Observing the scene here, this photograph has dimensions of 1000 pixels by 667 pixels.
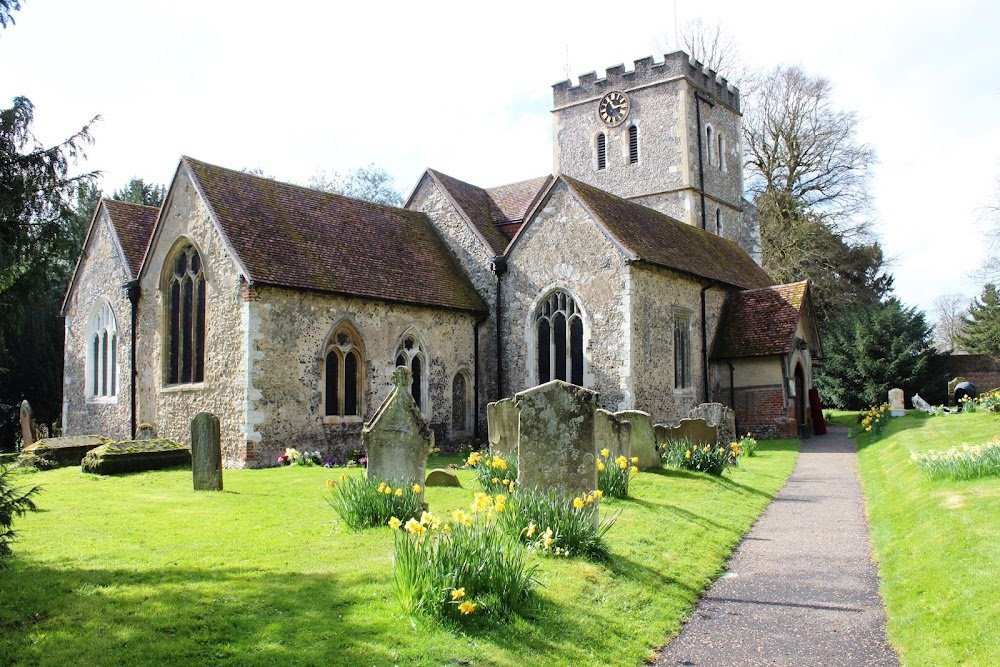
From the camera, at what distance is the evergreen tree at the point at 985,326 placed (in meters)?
37.6

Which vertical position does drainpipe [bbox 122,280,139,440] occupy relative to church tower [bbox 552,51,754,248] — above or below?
below

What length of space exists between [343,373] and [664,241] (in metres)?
10.6

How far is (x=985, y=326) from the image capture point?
3994 centimetres

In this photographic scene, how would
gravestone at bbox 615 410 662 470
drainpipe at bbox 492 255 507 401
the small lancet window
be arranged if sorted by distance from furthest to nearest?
the small lancet window → drainpipe at bbox 492 255 507 401 → gravestone at bbox 615 410 662 470

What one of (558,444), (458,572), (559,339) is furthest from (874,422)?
(458,572)

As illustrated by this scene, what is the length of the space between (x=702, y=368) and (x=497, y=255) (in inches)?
272

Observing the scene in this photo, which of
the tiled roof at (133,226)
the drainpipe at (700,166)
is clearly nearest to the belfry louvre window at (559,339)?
the tiled roof at (133,226)

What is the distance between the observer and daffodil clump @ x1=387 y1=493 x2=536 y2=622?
230 inches

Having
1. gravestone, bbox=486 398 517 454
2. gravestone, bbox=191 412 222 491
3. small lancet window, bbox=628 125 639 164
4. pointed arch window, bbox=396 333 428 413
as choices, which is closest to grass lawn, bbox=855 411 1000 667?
gravestone, bbox=486 398 517 454

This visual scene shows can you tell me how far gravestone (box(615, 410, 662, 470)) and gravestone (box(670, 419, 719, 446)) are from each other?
1125mm

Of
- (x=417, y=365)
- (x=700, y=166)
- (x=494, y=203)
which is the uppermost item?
(x=700, y=166)

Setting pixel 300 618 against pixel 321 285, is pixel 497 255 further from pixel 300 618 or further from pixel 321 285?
pixel 300 618

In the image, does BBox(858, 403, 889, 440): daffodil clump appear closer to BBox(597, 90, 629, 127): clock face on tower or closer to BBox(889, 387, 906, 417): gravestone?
BBox(889, 387, 906, 417): gravestone

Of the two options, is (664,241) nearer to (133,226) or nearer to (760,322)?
(760,322)
